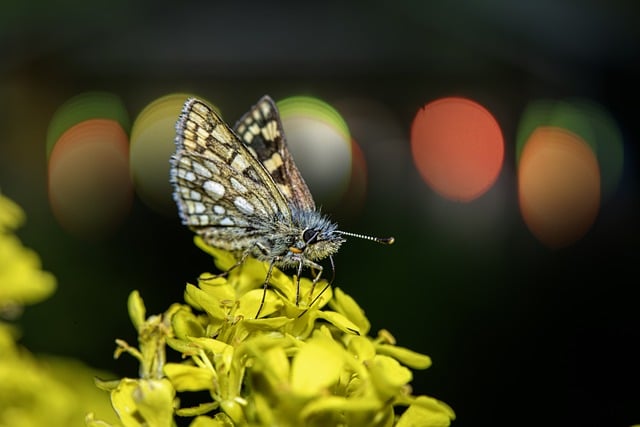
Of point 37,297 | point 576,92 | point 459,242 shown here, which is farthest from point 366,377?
point 576,92

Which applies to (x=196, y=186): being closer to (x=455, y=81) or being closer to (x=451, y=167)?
(x=451, y=167)

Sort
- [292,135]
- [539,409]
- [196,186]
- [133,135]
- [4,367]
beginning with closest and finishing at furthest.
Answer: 1. [4,367]
2. [196,186]
3. [539,409]
4. [292,135]
5. [133,135]

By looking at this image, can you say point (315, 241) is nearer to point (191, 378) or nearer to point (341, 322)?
point (341, 322)

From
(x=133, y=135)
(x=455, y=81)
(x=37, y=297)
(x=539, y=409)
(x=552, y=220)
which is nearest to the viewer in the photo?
(x=37, y=297)

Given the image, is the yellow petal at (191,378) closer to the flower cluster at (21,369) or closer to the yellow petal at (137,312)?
the yellow petal at (137,312)

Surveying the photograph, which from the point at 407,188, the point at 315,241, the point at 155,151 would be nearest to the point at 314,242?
the point at 315,241

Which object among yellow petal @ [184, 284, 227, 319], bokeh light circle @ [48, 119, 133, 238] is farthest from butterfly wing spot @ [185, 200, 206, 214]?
bokeh light circle @ [48, 119, 133, 238]
